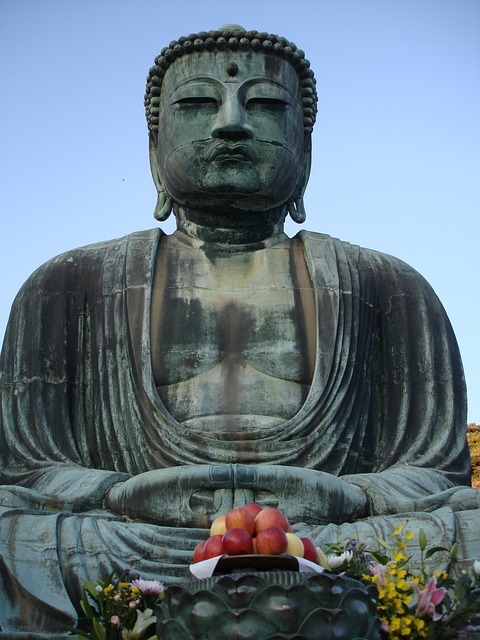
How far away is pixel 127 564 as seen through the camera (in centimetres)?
890

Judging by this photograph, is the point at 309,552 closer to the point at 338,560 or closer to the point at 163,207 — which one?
the point at 338,560

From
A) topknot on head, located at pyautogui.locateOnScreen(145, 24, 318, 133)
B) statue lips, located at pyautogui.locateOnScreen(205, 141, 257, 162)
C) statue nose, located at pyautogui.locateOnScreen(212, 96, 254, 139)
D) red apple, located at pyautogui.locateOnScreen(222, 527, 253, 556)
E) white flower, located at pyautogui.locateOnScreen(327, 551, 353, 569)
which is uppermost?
topknot on head, located at pyautogui.locateOnScreen(145, 24, 318, 133)

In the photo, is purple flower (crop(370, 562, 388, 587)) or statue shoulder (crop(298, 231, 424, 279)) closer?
purple flower (crop(370, 562, 388, 587))

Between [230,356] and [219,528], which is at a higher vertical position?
[230,356]

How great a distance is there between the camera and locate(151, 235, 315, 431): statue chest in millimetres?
10672

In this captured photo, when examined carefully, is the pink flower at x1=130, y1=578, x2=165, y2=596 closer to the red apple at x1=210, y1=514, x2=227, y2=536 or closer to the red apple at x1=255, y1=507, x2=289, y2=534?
the red apple at x1=210, y1=514, x2=227, y2=536

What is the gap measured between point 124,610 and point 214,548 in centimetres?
63

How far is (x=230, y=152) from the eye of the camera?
37.4ft

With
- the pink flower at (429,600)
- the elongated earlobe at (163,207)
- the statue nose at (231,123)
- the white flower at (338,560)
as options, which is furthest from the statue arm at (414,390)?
the pink flower at (429,600)

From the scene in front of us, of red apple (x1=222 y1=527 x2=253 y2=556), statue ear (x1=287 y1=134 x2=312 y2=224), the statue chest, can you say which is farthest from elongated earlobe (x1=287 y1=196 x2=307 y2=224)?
red apple (x1=222 y1=527 x2=253 y2=556)

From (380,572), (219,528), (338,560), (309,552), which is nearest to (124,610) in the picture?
(219,528)

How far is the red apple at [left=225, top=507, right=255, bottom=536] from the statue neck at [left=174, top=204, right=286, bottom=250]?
4.67 meters

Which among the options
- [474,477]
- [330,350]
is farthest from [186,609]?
[474,477]

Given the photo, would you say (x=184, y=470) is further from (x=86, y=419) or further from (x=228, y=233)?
(x=228, y=233)
